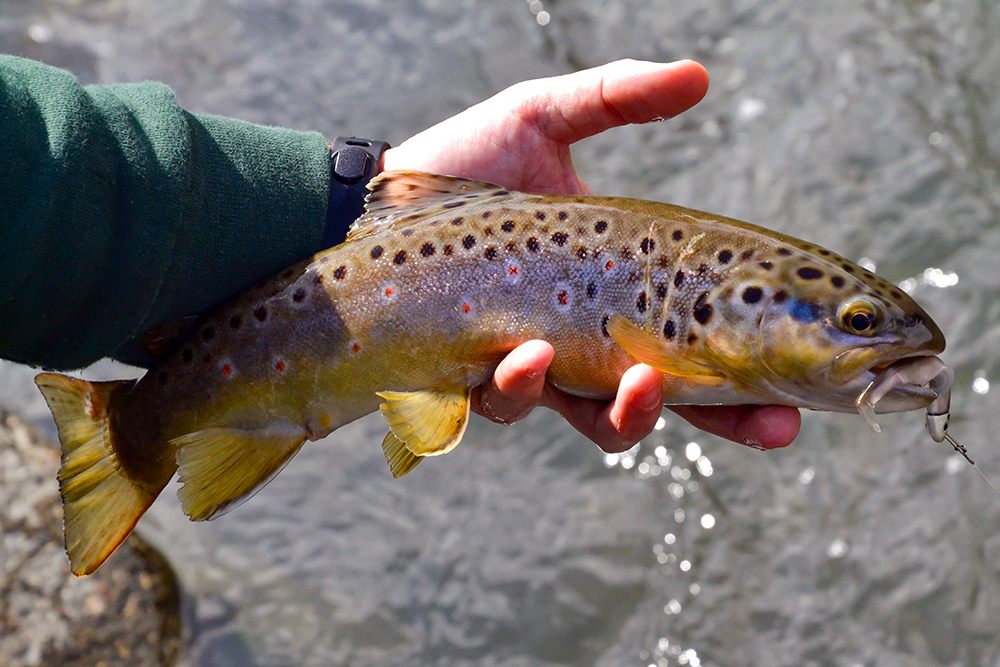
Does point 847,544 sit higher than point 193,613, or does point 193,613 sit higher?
point 193,613

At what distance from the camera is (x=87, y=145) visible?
3094 millimetres

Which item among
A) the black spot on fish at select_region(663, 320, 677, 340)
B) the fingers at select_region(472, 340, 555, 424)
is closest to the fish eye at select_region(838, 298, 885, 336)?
the black spot on fish at select_region(663, 320, 677, 340)

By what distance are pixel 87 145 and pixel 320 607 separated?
3.00m

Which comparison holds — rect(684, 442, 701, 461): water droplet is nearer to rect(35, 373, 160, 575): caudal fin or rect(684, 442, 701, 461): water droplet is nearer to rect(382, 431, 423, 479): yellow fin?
rect(382, 431, 423, 479): yellow fin

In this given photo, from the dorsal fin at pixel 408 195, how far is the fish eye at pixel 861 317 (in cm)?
125

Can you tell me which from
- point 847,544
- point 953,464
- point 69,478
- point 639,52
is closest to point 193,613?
point 69,478

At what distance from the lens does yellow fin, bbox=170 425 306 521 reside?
3.39 m

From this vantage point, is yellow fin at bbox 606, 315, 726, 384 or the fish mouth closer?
the fish mouth

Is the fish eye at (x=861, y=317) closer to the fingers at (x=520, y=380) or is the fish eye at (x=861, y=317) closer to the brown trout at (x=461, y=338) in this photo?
the brown trout at (x=461, y=338)

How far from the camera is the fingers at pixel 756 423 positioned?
3.42 m

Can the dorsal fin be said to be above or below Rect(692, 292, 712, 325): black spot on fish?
above

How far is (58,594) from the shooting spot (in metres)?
4.79

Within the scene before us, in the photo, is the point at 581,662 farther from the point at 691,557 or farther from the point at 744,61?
the point at 744,61

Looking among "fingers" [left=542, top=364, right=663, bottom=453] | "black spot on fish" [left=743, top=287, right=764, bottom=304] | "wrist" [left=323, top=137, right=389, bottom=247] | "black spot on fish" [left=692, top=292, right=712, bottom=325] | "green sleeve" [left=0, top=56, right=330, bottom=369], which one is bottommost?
"fingers" [left=542, top=364, right=663, bottom=453]
